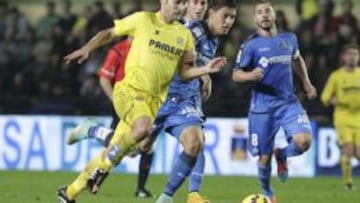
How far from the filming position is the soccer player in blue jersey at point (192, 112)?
1316 centimetres

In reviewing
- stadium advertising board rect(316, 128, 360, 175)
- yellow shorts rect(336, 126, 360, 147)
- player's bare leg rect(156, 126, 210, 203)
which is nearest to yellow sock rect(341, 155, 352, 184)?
yellow shorts rect(336, 126, 360, 147)

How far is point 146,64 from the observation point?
12.9 meters

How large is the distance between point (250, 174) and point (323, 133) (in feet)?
5.24

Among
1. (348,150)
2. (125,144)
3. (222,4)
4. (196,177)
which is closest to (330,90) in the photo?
(348,150)

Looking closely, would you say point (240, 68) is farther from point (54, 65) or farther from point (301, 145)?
point (54, 65)

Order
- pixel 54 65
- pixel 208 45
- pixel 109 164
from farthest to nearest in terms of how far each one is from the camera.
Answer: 1. pixel 54 65
2. pixel 208 45
3. pixel 109 164

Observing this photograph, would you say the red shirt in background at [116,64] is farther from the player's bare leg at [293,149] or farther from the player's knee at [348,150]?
the player's knee at [348,150]

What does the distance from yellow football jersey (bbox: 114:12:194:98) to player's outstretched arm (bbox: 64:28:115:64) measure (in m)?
0.15

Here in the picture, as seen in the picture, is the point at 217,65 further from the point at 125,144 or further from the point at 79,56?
the point at 79,56

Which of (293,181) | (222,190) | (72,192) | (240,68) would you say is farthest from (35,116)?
(72,192)

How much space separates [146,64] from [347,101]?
903 centimetres

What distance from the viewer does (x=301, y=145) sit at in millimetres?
15086

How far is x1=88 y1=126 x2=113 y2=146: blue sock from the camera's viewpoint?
16219mm

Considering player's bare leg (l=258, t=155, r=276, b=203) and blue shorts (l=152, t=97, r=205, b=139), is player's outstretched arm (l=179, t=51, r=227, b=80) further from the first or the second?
player's bare leg (l=258, t=155, r=276, b=203)
